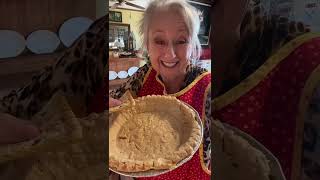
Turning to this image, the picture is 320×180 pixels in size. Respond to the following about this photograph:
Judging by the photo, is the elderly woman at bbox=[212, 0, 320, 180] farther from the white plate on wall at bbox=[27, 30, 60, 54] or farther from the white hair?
the white plate on wall at bbox=[27, 30, 60, 54]

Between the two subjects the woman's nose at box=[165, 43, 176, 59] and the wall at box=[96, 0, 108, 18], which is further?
the woman's nose at box=[165, 43, 176, 59]

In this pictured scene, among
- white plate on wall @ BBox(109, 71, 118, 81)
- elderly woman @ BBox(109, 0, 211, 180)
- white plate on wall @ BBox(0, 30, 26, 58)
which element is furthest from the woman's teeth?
white plate on wall @ BBox(0, 30, 26, 58)

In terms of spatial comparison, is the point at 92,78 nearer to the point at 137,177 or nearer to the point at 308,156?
the point at 137,177

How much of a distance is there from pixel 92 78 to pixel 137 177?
19 cm

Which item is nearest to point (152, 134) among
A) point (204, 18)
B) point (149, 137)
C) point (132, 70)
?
point (149, 137)

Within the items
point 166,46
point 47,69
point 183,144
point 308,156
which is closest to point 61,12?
point 47,69

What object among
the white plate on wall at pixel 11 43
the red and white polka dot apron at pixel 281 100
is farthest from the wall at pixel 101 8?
the red and white polka dot apron at pixel 281 100

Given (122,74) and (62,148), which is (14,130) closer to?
(62,148)

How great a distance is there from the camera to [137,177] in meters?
0.63

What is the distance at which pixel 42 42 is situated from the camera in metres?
0.52

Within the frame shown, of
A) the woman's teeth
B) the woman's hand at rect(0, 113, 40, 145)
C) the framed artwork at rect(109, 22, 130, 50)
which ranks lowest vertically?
the woman's hand at rect(0, 113, 40, 145)

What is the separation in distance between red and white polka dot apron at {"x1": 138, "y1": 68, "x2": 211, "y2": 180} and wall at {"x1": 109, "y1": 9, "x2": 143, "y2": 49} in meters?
0.08

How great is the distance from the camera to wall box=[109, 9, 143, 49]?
594mm

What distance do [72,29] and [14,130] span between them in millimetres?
168
